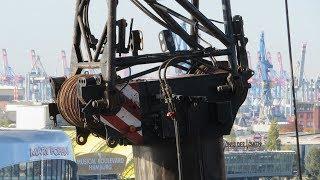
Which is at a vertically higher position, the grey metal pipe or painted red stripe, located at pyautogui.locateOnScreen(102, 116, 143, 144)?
the grey metal pipe

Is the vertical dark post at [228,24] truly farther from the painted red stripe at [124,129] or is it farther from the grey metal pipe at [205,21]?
the painted red stripe at [124,129]

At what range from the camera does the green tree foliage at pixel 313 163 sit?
128 m

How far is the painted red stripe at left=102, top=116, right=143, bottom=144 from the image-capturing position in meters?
6.63

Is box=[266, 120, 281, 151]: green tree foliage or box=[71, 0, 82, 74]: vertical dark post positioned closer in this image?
box=[71, 0, 82, 74]: vertical dark post

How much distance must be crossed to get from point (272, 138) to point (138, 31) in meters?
143

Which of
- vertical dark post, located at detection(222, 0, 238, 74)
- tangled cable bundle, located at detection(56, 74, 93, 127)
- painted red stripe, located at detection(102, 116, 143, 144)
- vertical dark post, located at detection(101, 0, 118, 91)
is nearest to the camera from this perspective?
vertical dark post, located at detection(101, 0, 118, 91)

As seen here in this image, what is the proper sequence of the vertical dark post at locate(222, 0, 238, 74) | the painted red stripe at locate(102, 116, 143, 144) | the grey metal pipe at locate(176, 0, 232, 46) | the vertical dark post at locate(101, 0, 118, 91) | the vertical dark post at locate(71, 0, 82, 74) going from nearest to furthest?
the vertical dark post at locate(101, 0, 118, 91), the painted red stripe at locate(102, 116, 143, 144), the grey metal pipe at locate(176, 0, 232, 46), the vertical dark post at locate(222, 0, 238, 74), the vertical dark post at locate(71, 0, 82, 74)

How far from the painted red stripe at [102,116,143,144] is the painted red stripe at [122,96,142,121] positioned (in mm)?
119

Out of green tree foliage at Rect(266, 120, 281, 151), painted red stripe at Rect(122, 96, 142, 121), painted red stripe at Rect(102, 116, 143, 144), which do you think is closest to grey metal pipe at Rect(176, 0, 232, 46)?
painted red stripe at Rect(122, 96, 142, 121)

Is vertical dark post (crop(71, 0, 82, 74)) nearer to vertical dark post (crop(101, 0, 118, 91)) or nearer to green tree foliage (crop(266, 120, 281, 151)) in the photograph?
vertical dark post (crop(101, 0, 118, 91))

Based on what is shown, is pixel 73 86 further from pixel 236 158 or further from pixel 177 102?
pixel 236 158

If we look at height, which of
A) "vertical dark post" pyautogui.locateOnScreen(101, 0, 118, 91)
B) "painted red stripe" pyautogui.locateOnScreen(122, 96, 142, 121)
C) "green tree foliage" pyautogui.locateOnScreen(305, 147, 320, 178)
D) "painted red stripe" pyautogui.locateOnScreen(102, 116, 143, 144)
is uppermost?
"vertical dark post" pyautogui.locateOnScreen(101, 0, 118, 91)

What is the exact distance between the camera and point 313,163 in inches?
5172

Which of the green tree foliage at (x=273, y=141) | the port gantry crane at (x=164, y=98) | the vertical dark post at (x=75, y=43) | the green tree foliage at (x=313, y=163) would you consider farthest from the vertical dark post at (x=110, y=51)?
the green tree foliage at (x=273, y=141)
